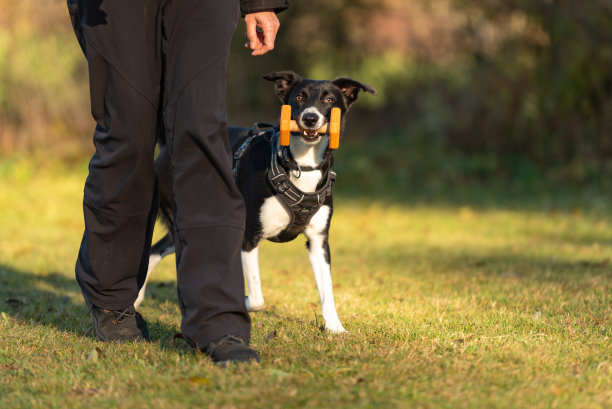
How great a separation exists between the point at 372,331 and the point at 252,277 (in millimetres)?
858

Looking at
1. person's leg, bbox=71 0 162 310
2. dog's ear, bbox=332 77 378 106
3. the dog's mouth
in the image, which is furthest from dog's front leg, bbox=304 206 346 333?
person's leg, bbox=71 0 162 310

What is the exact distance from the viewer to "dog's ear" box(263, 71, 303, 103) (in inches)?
183

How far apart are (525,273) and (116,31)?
13.2 ft

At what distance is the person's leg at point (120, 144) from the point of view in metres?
3.31

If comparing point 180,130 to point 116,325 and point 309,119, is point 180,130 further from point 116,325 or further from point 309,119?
point 309,119

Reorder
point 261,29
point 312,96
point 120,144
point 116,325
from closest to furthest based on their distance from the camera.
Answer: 1. point 120,144
2. point 261,29
3. point 116,325
4. point 312,96

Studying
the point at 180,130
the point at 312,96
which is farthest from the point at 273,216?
the point at 180,130

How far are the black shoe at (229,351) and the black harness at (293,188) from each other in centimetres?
124

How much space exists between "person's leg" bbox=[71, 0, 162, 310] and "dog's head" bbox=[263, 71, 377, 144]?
1.16m

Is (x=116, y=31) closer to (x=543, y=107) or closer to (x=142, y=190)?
(x=142, y=190)

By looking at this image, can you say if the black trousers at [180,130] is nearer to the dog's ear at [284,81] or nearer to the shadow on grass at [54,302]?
the shadow on grass at [54,302]

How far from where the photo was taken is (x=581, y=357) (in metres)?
3.43

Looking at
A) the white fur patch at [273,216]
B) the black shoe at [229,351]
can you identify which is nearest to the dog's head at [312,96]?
the white fur patch at [273,216]

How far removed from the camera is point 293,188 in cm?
422
